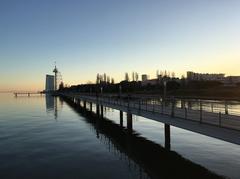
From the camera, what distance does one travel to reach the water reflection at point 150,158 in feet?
70.8

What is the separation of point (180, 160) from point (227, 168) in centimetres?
410

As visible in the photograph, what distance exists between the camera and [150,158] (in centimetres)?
2612

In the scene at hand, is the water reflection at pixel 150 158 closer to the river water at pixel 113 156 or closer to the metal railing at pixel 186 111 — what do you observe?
the river water at pixel 113 156

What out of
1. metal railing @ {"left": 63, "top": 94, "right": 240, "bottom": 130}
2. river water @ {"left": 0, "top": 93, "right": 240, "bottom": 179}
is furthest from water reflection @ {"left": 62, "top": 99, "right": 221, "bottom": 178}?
metal railing @ {"left": 63, "top": 94, "right": 240, "bottom": 130}

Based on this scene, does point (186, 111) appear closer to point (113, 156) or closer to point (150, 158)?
point (150, 158)

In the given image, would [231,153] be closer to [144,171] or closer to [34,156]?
[144,171]

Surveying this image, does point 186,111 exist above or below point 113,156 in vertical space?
above

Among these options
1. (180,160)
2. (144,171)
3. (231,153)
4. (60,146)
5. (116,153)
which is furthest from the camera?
(60,146)

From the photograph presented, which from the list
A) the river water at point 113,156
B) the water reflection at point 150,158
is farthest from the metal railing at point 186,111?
the water reflection at point 150,158

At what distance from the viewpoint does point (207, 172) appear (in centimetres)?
2119

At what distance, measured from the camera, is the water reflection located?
21.6 meters

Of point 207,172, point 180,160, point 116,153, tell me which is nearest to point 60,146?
point 116,153

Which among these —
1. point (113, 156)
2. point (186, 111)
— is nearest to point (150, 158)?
point (113, 156)

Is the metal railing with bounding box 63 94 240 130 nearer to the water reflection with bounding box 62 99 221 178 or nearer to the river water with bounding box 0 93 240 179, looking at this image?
the river water with bounding box 0 93 240 179
